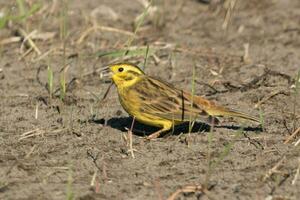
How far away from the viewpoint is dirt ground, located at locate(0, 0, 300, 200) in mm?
5672

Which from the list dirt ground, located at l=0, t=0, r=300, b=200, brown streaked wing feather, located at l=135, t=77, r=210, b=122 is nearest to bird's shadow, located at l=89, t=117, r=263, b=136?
dirt ground, located at l=0, t=0, r=300, b=200

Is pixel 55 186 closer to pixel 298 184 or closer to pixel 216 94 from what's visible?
pixel 298 184

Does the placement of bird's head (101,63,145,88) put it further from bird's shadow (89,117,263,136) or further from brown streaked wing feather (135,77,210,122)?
bird's shadow (89,117,263,136)

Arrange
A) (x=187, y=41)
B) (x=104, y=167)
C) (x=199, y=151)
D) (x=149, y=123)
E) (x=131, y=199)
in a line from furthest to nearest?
(x=187, y=41) < (x=149, y=123) < (x=199, y=151) < (x=104, y=167) < (x=131, y=199)

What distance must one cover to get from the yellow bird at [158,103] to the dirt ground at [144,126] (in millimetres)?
172

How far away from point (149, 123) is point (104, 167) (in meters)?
1.07

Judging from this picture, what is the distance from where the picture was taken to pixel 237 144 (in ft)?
21.2

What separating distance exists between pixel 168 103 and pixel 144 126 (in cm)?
69

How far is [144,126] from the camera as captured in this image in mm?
7371

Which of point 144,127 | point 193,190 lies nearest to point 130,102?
point 144,127

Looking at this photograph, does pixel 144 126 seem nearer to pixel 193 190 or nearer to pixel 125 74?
pixel 125 74

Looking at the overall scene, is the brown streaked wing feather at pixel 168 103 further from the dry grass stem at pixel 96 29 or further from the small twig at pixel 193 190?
the dry grass stem at pixel 96 29

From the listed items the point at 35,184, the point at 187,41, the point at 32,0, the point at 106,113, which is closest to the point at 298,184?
the point at 35,184

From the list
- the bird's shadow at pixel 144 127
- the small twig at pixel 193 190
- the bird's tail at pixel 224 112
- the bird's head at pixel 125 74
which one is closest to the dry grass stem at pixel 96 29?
the bird's shadow at pixel 144 127
